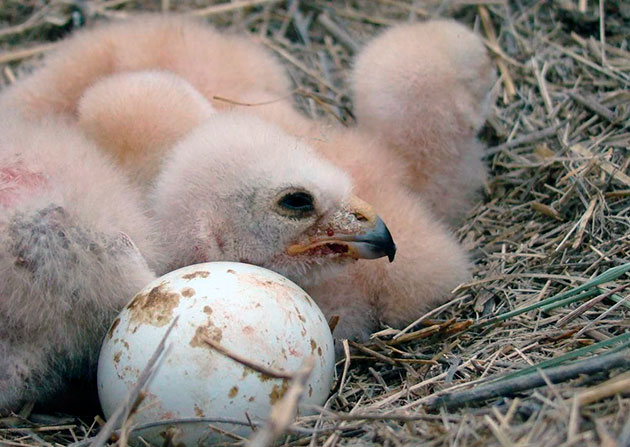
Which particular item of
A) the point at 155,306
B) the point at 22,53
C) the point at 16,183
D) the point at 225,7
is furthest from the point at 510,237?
the point at 22,53

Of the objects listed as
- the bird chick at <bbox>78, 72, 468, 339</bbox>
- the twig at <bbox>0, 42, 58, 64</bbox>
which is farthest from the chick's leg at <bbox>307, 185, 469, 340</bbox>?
the twig at <bbox>0, 42, 58, 64</bbox>

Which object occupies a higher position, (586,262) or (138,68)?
(138,68)

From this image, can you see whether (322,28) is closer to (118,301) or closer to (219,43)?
(219,43)

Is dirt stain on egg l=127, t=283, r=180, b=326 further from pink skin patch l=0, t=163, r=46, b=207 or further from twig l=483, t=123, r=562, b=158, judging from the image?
twig l=483, t=123, r=562, b=158

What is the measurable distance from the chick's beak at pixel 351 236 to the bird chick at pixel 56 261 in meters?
0.48

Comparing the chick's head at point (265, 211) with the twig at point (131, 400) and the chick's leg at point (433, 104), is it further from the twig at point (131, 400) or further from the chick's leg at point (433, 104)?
the chick's leg at point (433, 104)

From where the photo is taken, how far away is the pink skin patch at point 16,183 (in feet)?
6.31

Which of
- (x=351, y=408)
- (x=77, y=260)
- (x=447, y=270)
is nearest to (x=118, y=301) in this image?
(x=77, y=260)

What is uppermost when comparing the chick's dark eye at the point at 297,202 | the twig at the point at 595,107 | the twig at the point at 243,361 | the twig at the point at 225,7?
the twig at the point at 225,7

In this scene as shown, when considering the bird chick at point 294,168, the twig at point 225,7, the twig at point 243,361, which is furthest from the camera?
the twig at point 225,7

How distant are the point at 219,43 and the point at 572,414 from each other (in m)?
2.23

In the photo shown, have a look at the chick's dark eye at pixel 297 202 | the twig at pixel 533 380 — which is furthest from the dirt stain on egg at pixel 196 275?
the twig at pixel 533 380

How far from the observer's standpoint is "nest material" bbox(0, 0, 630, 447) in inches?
67.4

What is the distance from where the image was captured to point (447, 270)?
99.3 inches
